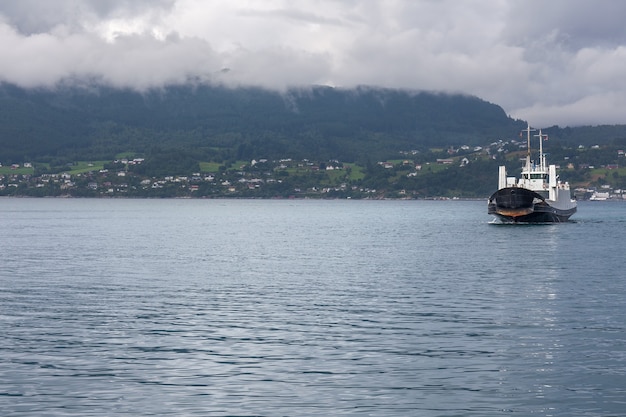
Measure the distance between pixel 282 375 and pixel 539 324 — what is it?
51.9 ft

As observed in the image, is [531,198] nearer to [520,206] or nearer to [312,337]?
[520,206]

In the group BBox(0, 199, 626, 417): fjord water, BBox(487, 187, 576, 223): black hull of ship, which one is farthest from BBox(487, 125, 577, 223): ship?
BBox(0, 199, 626, 417): fjord water

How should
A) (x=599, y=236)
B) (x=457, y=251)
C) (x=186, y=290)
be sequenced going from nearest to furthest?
1. (x=186, y=290)
2. (x=457, y=251)
3. (x=599, y=236)

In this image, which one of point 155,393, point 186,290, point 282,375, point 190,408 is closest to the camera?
point 190,408

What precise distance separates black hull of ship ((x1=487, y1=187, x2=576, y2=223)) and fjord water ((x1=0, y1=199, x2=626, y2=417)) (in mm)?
55770

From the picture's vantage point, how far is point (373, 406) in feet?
88.0

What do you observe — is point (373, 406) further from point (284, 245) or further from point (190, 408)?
point (284, 245)

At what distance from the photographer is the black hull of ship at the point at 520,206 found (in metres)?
133

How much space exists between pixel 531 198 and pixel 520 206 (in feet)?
6.66

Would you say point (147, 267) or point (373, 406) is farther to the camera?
point (147, 267)

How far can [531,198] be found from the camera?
135750 mm

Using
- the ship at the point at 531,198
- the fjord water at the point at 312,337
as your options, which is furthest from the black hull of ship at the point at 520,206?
the fjord water at the point at 312,337

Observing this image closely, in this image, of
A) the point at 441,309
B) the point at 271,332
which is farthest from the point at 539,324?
the point at 271,332

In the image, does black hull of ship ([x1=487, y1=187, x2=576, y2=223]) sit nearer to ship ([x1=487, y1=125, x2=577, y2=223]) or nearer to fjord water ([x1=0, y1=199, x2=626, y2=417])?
ship ([x1=487, y1=125, x2=577, y2=223])
